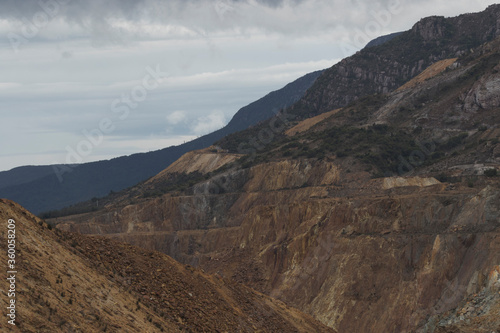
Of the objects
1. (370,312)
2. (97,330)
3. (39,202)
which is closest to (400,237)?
(370,312)

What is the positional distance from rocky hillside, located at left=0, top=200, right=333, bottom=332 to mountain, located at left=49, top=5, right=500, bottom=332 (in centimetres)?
871

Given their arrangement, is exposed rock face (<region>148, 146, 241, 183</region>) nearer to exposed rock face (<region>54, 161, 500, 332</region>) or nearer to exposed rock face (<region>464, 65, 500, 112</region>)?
exposed rock face (<region>464, 65, 500, 112</region>)

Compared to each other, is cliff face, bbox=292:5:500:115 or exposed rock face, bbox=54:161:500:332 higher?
cliff face, bbox=292:5:500:115

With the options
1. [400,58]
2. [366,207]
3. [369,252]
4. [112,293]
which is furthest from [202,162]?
[112,293]

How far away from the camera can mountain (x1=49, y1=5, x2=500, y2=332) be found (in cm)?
4669

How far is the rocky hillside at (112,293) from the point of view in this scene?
1942 centimetres

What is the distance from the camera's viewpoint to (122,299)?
23.9 meters

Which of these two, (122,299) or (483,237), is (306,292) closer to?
(483,237)

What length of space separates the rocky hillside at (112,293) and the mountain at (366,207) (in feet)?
28.6

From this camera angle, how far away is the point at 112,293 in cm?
2361

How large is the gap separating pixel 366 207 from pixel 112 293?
36136 millimetres

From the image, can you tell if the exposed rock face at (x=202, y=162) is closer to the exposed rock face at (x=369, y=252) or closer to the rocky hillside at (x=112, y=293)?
the exposed rock face at (x=369, y=252)

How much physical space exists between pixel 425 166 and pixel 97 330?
7059 centimetres

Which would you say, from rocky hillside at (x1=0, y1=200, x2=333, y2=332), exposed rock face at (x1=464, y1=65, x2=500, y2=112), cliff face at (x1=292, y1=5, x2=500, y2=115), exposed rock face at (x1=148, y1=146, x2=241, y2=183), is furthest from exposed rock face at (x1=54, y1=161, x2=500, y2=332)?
cliff face at (x1=292, y1=5, x2=500, y2=115)
